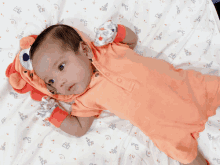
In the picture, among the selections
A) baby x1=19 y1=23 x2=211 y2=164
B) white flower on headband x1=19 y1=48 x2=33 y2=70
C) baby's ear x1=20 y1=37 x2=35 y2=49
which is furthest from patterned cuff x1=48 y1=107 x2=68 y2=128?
baby's ear x1=20 y1=37 x2=35 y2=49

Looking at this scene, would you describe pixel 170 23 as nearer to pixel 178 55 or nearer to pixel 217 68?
pixel 178 55

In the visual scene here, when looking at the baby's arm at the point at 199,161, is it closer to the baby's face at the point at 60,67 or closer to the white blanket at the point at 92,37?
the white blanket at the point at 92,37

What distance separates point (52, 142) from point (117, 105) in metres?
0.49

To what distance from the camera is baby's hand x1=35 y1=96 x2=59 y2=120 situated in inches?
40.5

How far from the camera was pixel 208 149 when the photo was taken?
104 centimetres

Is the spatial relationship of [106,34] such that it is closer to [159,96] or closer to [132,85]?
[132,85]

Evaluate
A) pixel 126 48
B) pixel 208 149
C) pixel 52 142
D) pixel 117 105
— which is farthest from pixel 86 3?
pixel 208 149

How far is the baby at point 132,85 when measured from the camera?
0.86 metres

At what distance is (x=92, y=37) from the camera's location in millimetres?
1174

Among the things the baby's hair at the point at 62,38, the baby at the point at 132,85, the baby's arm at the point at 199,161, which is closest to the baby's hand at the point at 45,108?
the baby at the point at 132,85

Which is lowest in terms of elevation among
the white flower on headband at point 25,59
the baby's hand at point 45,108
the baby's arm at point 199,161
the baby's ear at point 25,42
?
the baby's arm at point 199,161

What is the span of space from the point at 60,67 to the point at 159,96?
0.55m

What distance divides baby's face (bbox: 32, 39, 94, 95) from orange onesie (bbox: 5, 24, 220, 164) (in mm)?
96

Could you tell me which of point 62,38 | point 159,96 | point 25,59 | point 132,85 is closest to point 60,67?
point 62,38
